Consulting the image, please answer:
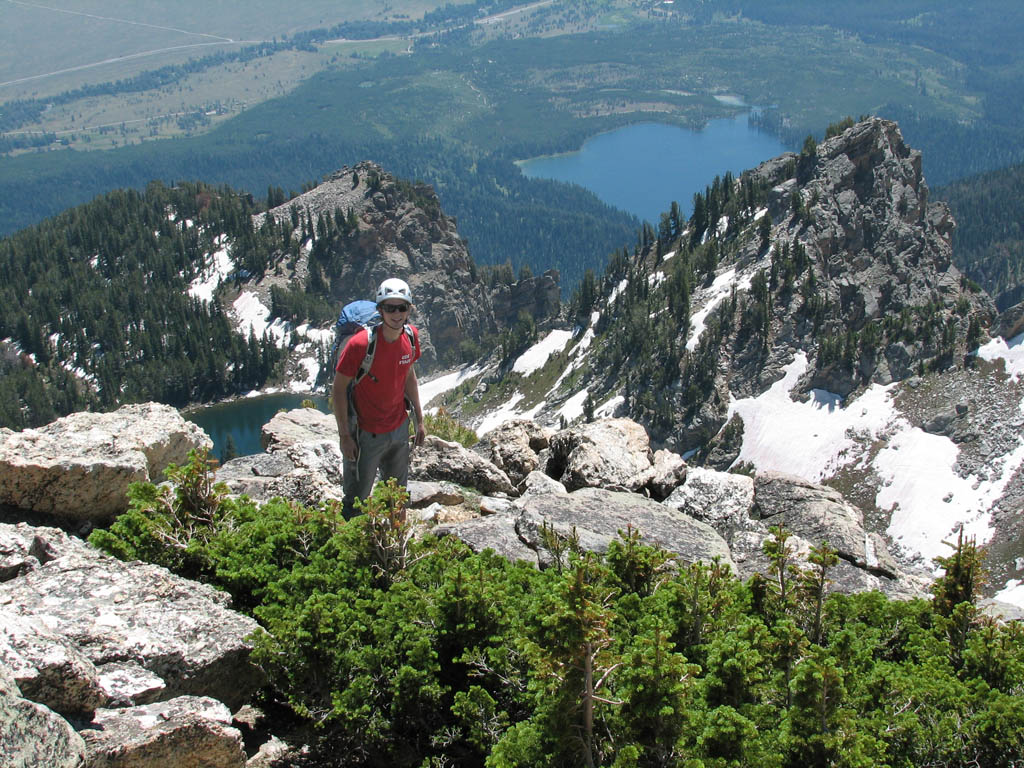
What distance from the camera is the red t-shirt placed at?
37.4ft

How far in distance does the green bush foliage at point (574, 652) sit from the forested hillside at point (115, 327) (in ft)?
497

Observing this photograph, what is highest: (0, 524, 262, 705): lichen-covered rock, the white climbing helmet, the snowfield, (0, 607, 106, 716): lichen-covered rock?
the white climbing helmet

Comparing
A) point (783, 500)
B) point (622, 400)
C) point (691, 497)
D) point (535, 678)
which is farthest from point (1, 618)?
point (622, 400)

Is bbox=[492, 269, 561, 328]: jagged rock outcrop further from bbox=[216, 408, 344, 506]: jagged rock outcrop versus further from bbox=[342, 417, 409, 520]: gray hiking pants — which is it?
bbox=[342, 417, 409, 520]: gray hiking pants

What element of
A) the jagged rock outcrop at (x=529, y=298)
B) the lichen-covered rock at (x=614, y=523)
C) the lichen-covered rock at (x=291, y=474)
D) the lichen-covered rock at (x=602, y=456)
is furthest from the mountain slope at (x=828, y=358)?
the lichen-covered rock at (x=291, y=474)

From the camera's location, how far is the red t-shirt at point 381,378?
37.4 ft

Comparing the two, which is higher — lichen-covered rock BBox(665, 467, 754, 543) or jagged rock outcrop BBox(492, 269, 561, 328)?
lichen-covered rock BBox(665, 467, 754, 543)

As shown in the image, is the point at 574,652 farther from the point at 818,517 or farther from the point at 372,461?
the point at 818,517

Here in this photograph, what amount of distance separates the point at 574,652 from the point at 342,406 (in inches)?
223

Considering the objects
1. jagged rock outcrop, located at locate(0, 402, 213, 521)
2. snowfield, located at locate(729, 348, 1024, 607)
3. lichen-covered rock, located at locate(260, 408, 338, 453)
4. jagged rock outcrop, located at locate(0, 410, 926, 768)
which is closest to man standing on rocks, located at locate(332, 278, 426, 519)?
jagged rock outcrop, located at locate(0, 410, 926, 768)

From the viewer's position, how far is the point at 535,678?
7762mm

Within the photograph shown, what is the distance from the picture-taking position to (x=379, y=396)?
1191 cm

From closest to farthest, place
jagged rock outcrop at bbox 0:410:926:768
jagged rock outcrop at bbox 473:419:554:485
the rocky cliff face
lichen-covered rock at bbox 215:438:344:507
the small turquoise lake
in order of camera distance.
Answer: jagged rock outcrop at bbox 0:410:926:768
lichen-covered rock at bbox 215:438:344:507
jagged rock outcrop at bbox 473:419:554:485
the small turquoise lake
the rocky cliff face

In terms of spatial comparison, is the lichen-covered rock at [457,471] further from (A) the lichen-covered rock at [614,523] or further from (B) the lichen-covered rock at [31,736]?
(B) the lichen-covered rock at [31,736]
